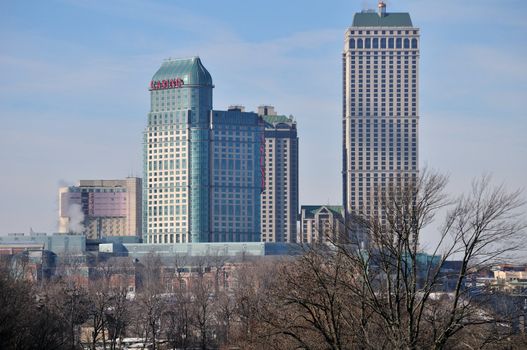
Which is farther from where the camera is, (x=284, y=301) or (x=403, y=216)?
(x=284, y=301)

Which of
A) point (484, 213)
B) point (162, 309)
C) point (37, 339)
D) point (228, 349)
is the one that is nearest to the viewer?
point (484, 213)

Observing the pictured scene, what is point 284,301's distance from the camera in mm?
55969

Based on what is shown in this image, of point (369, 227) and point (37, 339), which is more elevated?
point (369, 227)

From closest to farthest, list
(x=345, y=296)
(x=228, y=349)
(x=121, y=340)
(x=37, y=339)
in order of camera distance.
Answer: (x=345, y=296), (x=37, y=339), (x=228, y=349), (x=121, y=340)

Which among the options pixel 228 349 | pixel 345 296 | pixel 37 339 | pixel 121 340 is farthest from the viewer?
pixel 121 340

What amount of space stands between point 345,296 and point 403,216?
561 centimetres

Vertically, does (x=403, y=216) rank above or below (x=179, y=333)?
above

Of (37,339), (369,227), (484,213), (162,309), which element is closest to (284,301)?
(369,227)

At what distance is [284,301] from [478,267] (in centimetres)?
917

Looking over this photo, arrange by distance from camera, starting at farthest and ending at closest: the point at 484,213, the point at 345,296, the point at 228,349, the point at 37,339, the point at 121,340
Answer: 1. the point at 121,340
2. the point at 228,349
3. the point at 37,339
4. the point at 345,296
5. the point at 484,213

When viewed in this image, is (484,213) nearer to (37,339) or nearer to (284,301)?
(284,301)

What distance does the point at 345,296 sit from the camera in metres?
54.3

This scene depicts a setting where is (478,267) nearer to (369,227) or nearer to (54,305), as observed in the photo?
(369,227)

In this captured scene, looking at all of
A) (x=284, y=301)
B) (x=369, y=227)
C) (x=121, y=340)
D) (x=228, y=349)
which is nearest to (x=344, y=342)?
(x=284, y=301)
